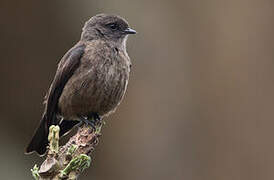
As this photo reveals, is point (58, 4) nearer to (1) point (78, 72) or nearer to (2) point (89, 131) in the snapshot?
(1) point (78, 72)

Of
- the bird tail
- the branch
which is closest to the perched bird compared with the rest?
the bird tail

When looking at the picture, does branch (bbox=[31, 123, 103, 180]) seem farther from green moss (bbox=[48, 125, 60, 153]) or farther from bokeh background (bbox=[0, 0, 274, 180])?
bokeh background (bbox=[0, 0, 274, 180])

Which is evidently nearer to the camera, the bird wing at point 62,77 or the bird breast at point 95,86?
the bird breast at point 95,86

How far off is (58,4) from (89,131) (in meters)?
8.09

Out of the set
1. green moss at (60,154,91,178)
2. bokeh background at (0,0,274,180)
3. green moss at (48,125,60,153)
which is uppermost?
green moss at (48,125,60,153)

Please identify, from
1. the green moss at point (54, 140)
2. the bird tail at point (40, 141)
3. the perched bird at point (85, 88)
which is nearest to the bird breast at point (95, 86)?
the perched bird at point (85, 88)

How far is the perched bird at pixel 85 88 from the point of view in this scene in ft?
23.3

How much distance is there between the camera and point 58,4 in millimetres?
12797

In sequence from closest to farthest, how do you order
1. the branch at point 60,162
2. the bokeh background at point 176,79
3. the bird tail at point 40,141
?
the branch at point 60,162 < the bird tail at point 40,141 < the bokeh background at point 176,79

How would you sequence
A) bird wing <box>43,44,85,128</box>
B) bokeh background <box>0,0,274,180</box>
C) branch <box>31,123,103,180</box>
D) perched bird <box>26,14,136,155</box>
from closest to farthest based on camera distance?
1. branch <box>31,123,103,180</box>
2. perched bird <box>26,14,136,155</box>
3. bird wing <box>43,44,85,128</box>
4. bokeh background <box>0,0,274,180</box>

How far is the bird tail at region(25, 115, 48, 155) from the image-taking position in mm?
6949

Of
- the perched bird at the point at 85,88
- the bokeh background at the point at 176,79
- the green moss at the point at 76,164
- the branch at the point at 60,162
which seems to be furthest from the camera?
the bokeh background at the point at 176,79

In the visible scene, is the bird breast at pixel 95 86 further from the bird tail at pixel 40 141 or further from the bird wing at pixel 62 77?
the bird tail at pixel 40 141

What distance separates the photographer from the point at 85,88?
714 cm
